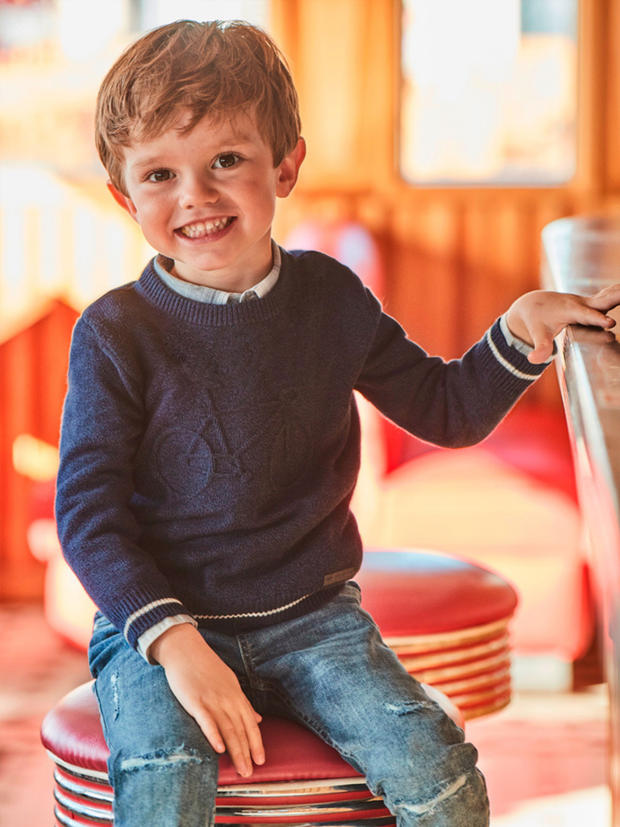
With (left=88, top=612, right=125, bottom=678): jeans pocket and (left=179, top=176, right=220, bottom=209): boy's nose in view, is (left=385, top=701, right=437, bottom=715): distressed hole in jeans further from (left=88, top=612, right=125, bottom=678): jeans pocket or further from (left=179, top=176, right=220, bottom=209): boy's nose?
(left=179, top=176, right=220, bottom=209): boy's nose

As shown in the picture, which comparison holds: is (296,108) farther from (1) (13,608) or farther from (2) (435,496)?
(1) (13,608)

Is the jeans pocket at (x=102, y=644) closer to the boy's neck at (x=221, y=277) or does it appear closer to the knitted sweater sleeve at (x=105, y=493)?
the knitted sweater sleeve at (x=105, y=493)

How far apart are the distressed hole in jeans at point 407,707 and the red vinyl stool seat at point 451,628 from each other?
266 millimetres

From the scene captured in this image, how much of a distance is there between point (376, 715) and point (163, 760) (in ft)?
0.55

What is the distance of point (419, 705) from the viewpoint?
2.73ft

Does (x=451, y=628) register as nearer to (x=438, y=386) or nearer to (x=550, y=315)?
(x=438, y=386)

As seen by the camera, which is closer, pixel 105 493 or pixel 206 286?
pixel 105 493

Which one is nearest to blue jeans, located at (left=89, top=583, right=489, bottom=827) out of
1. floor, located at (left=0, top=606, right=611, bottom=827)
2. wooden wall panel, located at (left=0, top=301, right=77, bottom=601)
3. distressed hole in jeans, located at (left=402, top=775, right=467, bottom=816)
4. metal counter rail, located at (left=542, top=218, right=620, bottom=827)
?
distressed hole in jeans, located at (left=402, top=775, right=467, bottom=816)

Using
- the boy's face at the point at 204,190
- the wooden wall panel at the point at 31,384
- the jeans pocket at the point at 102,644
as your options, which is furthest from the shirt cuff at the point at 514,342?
the wooden wall panel at the point at 31,384

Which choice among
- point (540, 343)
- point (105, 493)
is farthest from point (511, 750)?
point (105, 493)

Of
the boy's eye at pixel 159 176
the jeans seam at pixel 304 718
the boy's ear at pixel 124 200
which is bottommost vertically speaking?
the jeans seam at pixel 304 718

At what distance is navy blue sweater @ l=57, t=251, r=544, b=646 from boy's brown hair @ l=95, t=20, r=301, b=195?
15cm

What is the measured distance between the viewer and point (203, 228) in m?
0.98

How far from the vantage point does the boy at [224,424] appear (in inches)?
33.7
